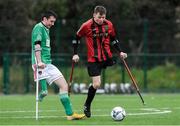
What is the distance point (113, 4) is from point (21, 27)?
10.5m

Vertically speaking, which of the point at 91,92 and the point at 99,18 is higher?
the point at 99,18

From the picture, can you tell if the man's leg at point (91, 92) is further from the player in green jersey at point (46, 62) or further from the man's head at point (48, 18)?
the man's head at point (48, 18)

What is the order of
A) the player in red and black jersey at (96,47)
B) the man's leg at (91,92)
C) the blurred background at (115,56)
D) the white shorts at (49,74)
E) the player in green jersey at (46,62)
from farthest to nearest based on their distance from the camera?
the blurred background at (115,56)
the player in red and black jersey at (96,47)
the man's leg at (91,92)
the white shorts at (49,74)
the player in green jersey at (46,62)

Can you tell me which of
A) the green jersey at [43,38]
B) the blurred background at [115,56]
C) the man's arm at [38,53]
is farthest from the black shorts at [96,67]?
the blurred background at [115,56]

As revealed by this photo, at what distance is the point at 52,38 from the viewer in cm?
3112

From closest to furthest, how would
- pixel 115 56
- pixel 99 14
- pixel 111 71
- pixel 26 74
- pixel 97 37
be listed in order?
1. pixel 99 14
2. pixel 97 37
3. pixel 26 74
4. pixel 111 71
5. pixel 115 56

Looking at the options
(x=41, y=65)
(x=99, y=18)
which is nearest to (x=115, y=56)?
(x=99, y=18)

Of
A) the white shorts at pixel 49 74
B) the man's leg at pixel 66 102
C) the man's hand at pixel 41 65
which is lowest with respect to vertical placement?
the man's leg at pixel 66 102

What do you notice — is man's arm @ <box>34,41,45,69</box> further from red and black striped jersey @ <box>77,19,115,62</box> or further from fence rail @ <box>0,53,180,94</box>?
fence rail @ <box>0,53,180,94</box>

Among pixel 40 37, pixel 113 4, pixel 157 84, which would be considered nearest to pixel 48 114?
pixel 40 37

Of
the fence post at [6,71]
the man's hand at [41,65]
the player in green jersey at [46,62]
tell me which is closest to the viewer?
the man's hand at [41,65]

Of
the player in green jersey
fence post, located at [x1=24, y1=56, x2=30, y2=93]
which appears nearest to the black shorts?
the player in green jersey

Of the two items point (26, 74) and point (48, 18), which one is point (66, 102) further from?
point (26, 74)

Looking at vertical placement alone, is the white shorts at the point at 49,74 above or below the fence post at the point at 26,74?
below
